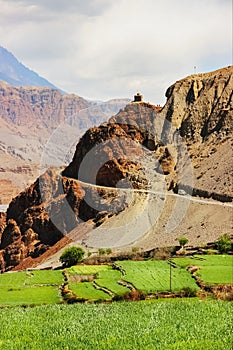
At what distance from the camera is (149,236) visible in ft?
285

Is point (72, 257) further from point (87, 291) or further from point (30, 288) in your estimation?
point (87, 291)

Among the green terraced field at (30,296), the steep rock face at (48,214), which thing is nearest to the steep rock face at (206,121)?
the steep rock face at (48,214)

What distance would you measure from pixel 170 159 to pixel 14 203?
4178 centimetres

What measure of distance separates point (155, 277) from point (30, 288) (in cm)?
1228

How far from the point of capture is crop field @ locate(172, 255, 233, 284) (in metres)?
48.8

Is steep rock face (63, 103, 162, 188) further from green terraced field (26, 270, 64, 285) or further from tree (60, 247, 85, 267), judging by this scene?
green terraced field (26, 270, 64, 285)

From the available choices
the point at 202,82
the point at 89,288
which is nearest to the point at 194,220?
the point at 89,288

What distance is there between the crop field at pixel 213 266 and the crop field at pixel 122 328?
55.7 feet

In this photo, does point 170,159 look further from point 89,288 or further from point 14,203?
point 89,288

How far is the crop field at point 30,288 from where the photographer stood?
139 ft

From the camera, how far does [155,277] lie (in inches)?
1961

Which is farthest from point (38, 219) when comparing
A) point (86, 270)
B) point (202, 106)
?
point (86, 270)

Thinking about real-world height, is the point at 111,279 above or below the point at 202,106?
below

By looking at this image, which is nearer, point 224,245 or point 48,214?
point 224,245
